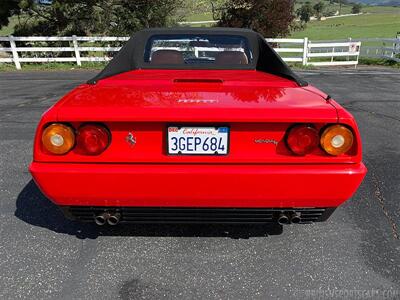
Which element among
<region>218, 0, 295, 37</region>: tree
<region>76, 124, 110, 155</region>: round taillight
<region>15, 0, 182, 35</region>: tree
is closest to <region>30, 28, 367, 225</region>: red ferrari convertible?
<region>76, 124, 110, 155</region>: round taillight

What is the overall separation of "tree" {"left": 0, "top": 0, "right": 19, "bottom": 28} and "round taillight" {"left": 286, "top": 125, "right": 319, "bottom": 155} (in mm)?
20194

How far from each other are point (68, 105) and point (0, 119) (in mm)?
4714

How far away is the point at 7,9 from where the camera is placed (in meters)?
18.5

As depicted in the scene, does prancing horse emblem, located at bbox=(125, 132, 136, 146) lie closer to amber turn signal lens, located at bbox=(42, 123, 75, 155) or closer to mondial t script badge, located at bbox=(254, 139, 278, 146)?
amber turn signal lens, located at bbox=(42, 123, 75, 155)

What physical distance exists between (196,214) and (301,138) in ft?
2.59

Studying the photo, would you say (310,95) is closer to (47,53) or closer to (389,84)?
(389,84)

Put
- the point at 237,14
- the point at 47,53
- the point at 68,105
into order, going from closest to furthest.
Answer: the point at 68,105
the point at 47,53
the point at 237,14

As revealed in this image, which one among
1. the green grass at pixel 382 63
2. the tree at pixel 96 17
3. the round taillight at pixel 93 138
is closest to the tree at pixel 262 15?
the tree at pixel 96 17

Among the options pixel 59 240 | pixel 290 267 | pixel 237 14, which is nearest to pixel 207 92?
pixel 290 267

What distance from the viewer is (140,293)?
2137 millimetres

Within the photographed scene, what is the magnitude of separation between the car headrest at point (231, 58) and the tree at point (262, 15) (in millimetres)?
19370

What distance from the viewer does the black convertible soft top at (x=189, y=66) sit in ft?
10.3

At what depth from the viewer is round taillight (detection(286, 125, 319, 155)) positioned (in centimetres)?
205

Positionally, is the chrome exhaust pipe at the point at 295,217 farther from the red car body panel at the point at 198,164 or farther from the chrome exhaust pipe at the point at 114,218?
the chrome exhaust pipe at the point at 114,218
